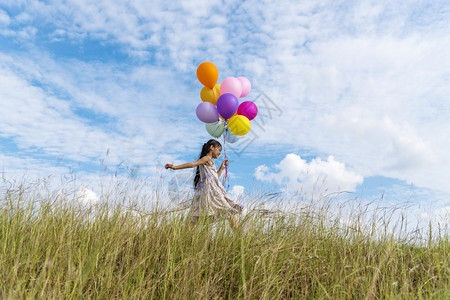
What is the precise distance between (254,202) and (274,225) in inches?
16.6

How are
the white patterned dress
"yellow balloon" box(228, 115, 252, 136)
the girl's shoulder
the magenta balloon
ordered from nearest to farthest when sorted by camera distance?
the white patterned dress, the girl's shoulder, "yellow balloon" box(228, 115, 252, 136), the magenta balloon

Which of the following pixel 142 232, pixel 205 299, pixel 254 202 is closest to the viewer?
pixel 205 299

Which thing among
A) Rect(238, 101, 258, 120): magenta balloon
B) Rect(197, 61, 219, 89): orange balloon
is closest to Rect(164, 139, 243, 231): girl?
Rect(238, 101, 258, 120): magenta balloon

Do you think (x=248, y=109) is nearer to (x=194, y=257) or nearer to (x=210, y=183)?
(x=210, y=183)

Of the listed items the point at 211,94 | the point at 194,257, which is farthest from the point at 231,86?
the point at 194,257

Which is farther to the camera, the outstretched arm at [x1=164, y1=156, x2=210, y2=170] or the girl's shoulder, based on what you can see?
the girl's shoulder

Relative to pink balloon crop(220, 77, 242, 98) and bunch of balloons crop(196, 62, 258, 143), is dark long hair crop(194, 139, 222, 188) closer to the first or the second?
bunch of balloons crop(196, 62, 258, 143)

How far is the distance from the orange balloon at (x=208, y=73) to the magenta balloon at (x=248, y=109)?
637 millimetres

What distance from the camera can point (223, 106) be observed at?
588 cm

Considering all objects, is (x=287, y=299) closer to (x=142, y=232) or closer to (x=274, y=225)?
(x=274, y=225)

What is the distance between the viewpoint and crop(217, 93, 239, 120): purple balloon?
5.85m

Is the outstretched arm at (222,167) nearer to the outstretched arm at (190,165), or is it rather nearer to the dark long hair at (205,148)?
the dark long hair at (205,148)

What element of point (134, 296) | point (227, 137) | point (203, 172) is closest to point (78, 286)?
point (134, 296)

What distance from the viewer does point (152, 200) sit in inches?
171
